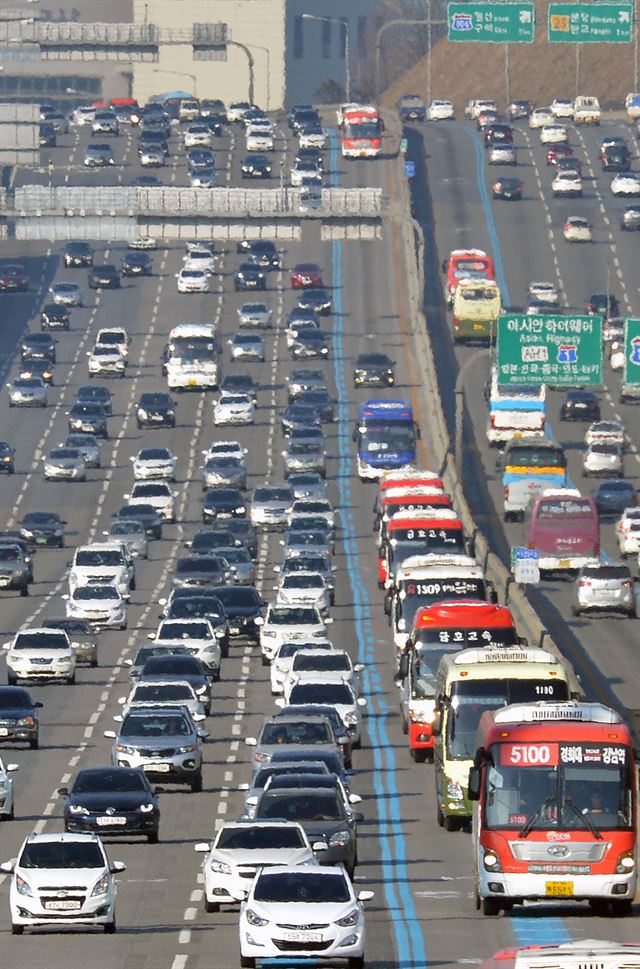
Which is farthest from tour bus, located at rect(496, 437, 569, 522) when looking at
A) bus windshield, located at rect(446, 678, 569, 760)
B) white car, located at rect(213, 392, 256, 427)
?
bus windshield, located at rect(446, 678, 569, 760)

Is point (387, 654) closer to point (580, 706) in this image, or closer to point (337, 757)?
point (337, 757)

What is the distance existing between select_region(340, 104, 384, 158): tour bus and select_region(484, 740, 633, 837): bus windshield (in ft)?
390

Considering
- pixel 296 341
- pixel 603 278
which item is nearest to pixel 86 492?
pixel 296 341

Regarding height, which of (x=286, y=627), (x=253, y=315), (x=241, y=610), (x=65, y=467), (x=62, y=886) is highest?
(x=62, y=886)

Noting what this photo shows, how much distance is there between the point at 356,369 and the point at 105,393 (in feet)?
34.3

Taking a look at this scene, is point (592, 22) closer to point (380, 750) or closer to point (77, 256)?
point (77, 256)

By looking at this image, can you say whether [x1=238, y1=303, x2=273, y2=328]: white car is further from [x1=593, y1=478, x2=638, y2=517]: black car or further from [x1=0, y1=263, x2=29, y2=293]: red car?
[x1=593, y1=478, x2=638, y2=517]: black car

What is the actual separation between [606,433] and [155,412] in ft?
58.8

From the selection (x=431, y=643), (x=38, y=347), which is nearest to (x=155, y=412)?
(x=38, y=347)

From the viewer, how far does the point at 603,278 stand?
124m

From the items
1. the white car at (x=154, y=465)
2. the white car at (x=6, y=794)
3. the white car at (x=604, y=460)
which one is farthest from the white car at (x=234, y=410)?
the white car at (x=6, y=794)

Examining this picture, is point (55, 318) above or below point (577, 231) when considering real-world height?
below

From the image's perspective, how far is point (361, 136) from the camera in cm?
14888

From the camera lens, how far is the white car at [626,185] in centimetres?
13925
